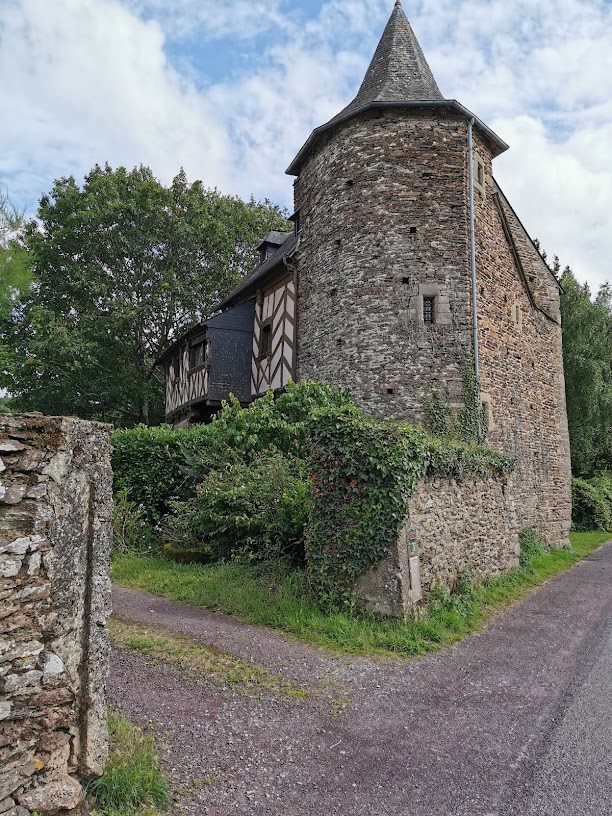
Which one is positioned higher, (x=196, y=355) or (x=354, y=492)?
(x=196, y=355)

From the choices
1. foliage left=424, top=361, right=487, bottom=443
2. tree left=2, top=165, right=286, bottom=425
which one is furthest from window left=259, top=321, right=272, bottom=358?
tree left=2, top=165, right=286, bottom=425

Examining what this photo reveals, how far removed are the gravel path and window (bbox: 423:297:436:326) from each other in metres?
7.39

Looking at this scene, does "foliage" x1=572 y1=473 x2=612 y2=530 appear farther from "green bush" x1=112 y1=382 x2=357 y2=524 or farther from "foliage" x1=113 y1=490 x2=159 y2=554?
"foliage" x1=113 y1=490 x2=159 y2=554

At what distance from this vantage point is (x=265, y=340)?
1672cm

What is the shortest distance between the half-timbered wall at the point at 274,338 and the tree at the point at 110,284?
22.8 feet

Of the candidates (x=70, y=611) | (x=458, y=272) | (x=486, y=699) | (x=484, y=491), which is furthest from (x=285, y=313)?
(x=70, y=611)

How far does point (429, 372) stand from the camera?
12.0m

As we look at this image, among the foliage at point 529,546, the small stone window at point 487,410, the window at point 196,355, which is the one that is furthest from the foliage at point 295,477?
→ the window at point 196,355

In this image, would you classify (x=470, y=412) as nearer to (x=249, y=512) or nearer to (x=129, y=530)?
(x=249, y=512)

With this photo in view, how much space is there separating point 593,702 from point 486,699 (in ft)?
2.81

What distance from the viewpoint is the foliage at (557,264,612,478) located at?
75.6 ft

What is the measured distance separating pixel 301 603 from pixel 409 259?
8250 mm

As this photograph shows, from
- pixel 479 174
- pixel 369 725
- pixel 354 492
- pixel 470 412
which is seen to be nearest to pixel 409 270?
pixel 479 174

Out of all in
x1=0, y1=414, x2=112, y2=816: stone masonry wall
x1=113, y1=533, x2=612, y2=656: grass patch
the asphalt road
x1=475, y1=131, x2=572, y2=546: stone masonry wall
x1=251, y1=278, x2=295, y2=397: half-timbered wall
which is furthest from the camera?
x1=251, y1=278, x2=295, y2=397: half-timbered wall
